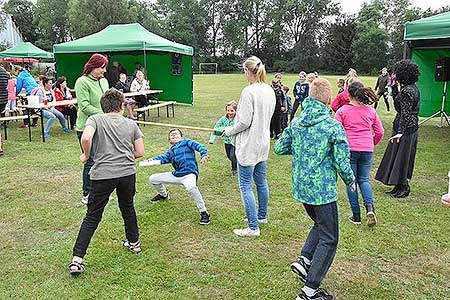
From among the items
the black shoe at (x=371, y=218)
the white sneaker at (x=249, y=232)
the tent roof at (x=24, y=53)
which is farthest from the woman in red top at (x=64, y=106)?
the tent roof at (x=24, y=53)

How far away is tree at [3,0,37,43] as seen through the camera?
66.3 metres

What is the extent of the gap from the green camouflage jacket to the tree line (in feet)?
157

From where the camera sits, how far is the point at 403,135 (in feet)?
17.1

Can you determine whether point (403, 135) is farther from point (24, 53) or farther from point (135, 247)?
point (24, 53)

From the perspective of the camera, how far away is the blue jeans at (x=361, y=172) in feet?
14.1

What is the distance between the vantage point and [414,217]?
4652mm

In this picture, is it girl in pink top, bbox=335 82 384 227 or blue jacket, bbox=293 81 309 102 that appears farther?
blue jacket, bbox=293 81 309 102

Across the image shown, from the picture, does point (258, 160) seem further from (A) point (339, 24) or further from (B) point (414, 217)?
(A) point (339, 24)

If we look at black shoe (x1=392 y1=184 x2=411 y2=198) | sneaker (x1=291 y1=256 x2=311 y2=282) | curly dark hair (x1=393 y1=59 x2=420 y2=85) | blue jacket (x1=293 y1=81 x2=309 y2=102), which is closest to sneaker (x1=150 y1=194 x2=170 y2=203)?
sneaker (x1=291 y1=256 x2=311 y2=282)

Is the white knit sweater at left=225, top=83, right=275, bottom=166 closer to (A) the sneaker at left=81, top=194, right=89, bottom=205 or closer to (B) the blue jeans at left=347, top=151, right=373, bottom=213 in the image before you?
(B) the blue jeans at left=347, top=151, right=373, bottom=213

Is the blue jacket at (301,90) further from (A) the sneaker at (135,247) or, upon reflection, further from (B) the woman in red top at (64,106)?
(A) the sneaker at (135,247)

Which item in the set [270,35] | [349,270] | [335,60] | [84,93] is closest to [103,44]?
[84,93]

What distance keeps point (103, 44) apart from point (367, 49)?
1598 inches

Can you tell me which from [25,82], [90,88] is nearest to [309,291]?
[90,88]
